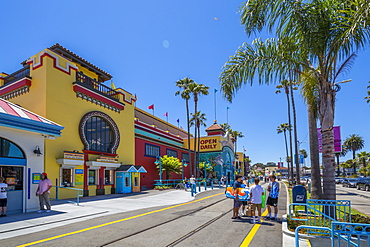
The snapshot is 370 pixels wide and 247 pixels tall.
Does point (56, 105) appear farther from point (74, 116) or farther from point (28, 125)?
point (28, 125)

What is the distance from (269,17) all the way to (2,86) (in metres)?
20.8

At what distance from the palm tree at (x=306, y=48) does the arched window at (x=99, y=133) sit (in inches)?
574

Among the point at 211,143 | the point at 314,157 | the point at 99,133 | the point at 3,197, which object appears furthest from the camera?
the point at 211,143

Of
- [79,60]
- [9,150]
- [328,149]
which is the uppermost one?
[79,60]

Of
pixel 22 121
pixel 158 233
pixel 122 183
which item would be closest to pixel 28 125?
pixel 22 121

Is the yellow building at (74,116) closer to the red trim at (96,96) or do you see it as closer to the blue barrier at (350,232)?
the red trim at (96,96)

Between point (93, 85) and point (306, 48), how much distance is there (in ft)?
60.8

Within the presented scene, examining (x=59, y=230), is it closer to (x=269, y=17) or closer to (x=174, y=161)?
(x=269, y=17)

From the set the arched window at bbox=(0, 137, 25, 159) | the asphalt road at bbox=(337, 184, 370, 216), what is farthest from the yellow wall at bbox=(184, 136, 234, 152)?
the arched window at bbox=(0, 137, 25, 159)

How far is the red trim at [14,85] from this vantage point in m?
19.0

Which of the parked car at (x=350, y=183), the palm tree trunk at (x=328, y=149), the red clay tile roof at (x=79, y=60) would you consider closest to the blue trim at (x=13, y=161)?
the palm tree trunk at (x=328, y=149)

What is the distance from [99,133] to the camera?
23.2m

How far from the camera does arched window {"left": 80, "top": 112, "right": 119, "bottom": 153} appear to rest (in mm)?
21328

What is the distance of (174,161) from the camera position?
3222cm
